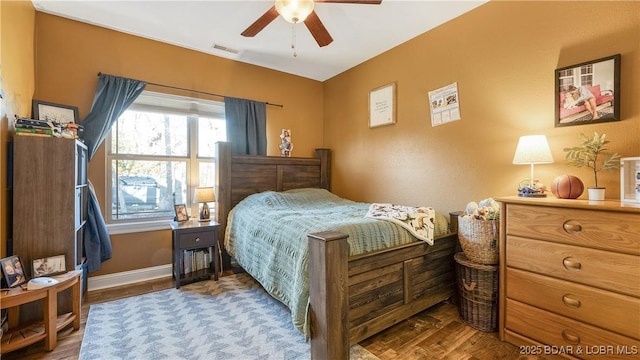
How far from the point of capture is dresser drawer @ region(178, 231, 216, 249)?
9.17 ft

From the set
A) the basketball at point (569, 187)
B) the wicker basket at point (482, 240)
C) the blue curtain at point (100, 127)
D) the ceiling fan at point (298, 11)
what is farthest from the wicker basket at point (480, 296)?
the blue curtain at point (100, 127)

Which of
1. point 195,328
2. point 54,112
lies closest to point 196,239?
point 195,328

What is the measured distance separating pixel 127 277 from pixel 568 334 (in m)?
3.79

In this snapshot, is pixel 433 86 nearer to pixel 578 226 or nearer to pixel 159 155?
pixel 578 226

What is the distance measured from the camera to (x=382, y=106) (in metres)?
3.40

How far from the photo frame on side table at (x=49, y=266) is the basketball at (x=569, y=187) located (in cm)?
354

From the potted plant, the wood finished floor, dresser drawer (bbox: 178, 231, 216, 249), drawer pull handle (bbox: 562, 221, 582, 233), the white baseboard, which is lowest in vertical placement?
the wood finished floor

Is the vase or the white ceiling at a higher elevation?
the white ceiling

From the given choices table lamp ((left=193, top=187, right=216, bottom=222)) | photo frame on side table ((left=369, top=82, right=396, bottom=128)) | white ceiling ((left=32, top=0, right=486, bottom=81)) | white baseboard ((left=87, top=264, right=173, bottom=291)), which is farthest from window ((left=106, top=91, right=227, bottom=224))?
photo frame on side table ((left=369, top=82, right=396, bottom=128))

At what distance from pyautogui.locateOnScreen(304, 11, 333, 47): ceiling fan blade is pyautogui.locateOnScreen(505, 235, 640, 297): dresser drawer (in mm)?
2037

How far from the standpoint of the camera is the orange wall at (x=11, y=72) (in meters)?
1.84

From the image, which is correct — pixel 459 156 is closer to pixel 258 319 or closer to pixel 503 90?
pixel 503 90

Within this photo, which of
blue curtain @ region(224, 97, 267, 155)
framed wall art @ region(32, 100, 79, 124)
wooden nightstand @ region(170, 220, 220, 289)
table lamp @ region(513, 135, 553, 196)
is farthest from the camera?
blue curtain @ region(224, 97, 267, 155)

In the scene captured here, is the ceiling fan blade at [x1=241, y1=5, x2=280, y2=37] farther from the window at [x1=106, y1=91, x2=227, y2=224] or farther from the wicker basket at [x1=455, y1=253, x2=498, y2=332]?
the wicker basket at [x1=455, y1=253, x2=498, y2=332]
